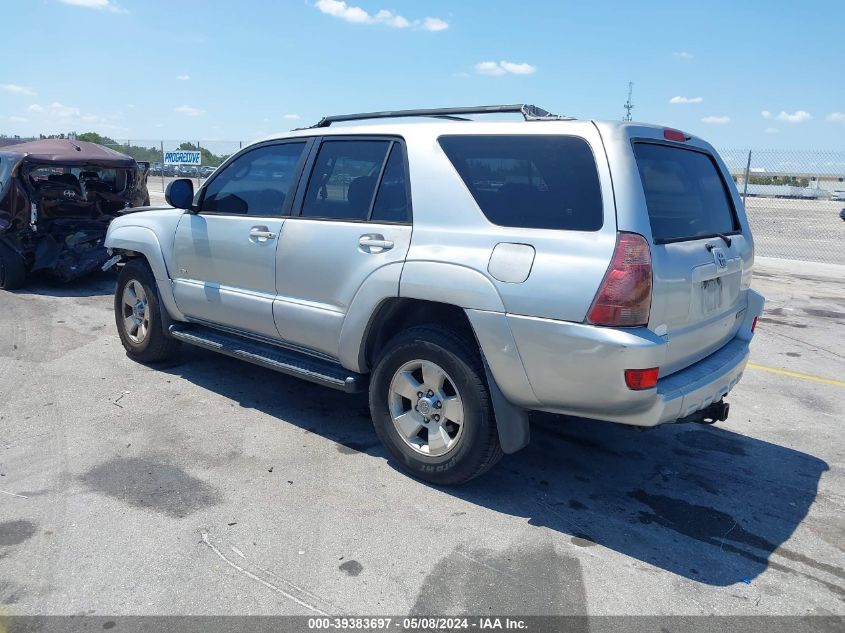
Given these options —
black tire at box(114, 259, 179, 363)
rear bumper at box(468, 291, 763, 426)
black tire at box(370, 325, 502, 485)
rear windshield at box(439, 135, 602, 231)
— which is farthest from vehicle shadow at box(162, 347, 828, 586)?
rear windshield at box(439, 135, 602, 231)

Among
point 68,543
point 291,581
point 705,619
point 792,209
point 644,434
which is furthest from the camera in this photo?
point 792,209

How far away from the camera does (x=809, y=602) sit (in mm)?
2881

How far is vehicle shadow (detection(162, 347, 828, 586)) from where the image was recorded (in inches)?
130

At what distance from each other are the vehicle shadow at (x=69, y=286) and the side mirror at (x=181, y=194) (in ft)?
14.5

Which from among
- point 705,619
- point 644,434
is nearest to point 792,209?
point 644,434

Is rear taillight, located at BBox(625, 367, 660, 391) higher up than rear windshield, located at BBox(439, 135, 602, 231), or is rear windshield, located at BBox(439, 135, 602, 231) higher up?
rear windshield, located at BBox(439, 135, 602, 231)

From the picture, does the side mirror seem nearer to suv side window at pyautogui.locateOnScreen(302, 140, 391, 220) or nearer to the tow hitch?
suv side window at pyautogui.locateOnScreen(302, 140, 391, 220)

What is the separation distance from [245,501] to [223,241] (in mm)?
2009

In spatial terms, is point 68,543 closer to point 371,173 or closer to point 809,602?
point 371,173

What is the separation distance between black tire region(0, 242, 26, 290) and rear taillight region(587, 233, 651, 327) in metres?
8.07

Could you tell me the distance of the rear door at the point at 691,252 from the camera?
3.20 m

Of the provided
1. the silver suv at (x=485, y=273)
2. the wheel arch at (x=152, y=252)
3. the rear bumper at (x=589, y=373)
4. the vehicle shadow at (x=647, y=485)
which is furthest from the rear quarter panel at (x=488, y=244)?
the wheel arch at (x=152, y=252)

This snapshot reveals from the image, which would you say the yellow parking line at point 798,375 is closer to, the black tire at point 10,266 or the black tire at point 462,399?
the black tire at point 462,399

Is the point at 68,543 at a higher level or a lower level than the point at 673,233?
lower
